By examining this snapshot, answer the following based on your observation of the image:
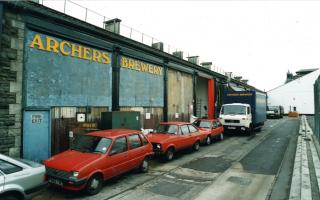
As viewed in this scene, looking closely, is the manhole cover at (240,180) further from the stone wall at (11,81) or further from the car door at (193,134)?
the stone wall at (11,81)

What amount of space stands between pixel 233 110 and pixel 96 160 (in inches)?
577

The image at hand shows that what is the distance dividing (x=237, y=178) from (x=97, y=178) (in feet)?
15.2

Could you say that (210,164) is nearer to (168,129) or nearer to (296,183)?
(168,129)

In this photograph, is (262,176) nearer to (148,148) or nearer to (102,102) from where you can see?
(148,148)

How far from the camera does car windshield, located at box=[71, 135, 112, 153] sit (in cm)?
739

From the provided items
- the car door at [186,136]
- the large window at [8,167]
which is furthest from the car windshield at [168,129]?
the large window at [8,167]

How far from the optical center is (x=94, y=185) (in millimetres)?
6676

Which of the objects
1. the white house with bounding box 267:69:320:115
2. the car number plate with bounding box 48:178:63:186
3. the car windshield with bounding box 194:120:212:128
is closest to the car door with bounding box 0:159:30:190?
the car number plate with bounding box 48:178:63:186

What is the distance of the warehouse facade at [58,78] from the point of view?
339 inches

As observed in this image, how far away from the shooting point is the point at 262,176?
8.45 meters

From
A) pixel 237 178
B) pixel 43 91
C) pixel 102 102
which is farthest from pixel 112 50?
pixel 237 178

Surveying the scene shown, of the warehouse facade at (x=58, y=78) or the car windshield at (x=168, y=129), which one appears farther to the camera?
the car windshield at (x=168, y=129)

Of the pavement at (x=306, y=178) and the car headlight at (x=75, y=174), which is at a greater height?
the car headlight at (x=75, y=174)

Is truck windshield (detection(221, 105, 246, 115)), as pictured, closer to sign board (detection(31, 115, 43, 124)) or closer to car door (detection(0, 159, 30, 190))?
sign board (detection(31, 115, 43, 124))
